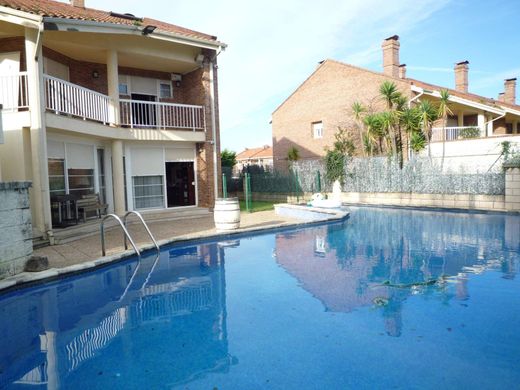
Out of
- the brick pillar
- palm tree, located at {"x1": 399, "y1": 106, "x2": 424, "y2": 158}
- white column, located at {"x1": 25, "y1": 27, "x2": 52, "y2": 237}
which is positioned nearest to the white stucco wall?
palm tree, located at {"x1": 399, "y1": 106, "x2": 424, "y2": 158}

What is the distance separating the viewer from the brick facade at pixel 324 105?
25.5 meters

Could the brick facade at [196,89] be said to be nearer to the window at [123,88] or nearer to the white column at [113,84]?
the window at [123,88]

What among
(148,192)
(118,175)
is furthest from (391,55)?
(118,175)

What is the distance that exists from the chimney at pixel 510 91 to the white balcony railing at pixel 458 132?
784 inches

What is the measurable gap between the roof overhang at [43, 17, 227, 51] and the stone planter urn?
6469 millimetres

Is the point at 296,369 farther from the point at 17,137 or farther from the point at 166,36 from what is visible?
the point at 166,36

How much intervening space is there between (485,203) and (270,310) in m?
14.3

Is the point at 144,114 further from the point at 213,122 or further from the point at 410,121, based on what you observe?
the point at 410,121

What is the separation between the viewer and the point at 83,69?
14.9 meters

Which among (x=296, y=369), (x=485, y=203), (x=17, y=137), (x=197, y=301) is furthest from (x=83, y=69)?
(x=485, y=203)

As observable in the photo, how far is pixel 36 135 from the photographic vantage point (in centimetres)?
1017

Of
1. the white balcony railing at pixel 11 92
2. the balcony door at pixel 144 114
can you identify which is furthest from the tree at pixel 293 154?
the white balcony railing at pixel 11 92

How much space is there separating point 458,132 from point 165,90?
57.2ft

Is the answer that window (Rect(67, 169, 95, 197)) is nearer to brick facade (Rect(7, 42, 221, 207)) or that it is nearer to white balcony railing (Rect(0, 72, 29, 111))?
white balcony railing (Rect(0, 72, 29, 111))
